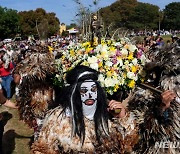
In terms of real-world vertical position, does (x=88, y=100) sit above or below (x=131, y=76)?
below

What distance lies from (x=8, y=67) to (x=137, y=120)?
29.6 ft

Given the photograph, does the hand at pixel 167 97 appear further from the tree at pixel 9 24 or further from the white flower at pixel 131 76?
the tree at pixel 9 24

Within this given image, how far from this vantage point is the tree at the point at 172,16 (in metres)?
Result: 87.8

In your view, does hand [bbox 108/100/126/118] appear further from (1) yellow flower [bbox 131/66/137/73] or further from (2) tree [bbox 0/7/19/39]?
(2) tree [bbox 0/7/19/39]

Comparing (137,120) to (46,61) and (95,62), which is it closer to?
(95,62)

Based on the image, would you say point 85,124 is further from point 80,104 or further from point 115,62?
point 115,62

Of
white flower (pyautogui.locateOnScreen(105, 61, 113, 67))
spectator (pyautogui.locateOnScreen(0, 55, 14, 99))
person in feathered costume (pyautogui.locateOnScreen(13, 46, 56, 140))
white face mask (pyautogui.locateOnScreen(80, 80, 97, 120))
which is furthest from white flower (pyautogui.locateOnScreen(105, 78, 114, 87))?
spectator (pyautogui.locateOnScreen(0, 55, 14, 99))

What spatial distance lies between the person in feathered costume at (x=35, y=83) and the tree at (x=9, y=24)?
67223 mm

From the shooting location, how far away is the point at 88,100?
10.7 ft

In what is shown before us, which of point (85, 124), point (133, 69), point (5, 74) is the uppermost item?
point (133, 69)

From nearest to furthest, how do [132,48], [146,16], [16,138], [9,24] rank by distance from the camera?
[132,48], [16,138], [9,24], [146,16]

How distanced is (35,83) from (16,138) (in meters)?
2.49

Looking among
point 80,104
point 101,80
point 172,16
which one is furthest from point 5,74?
point 172,16

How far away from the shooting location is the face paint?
3.25m
